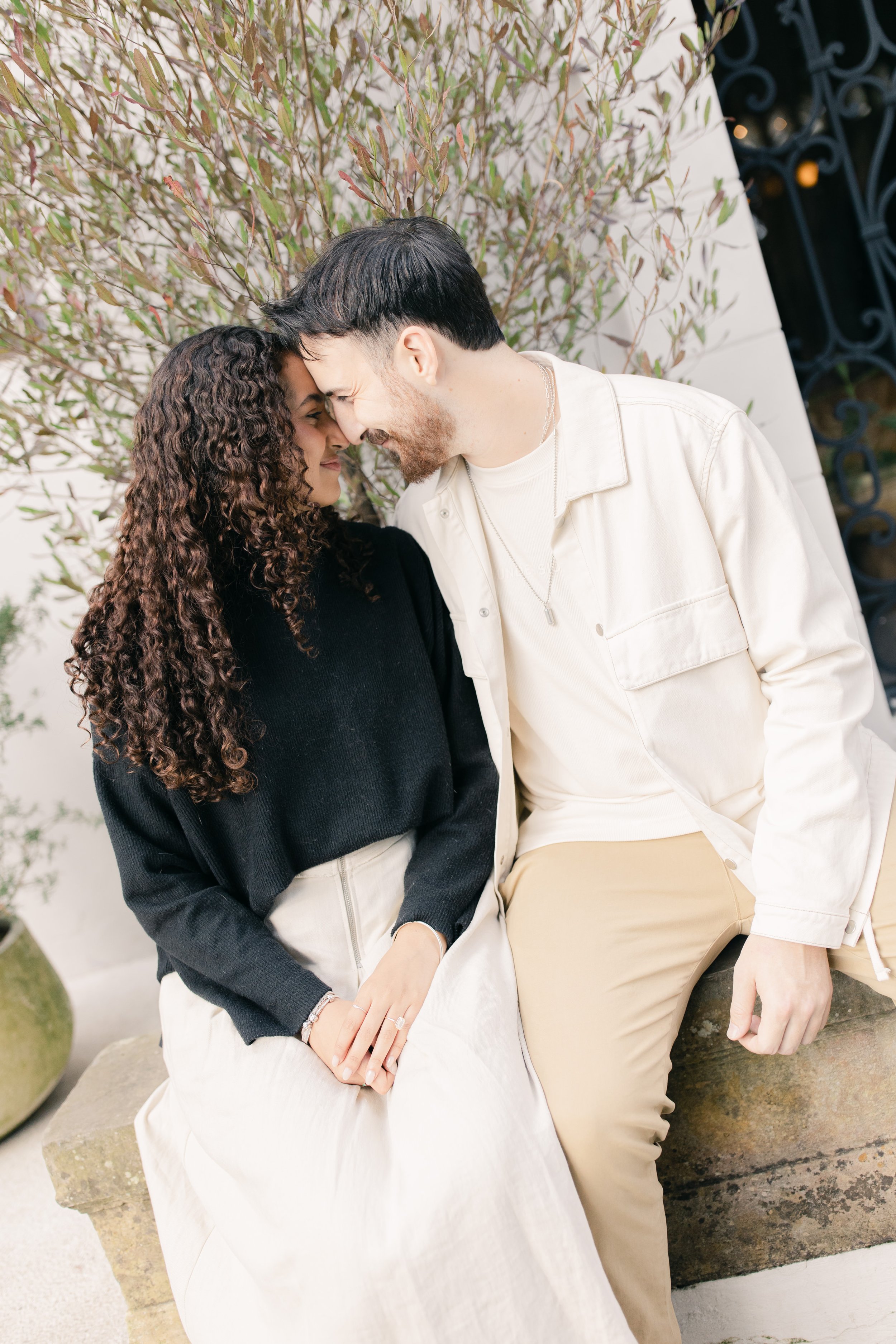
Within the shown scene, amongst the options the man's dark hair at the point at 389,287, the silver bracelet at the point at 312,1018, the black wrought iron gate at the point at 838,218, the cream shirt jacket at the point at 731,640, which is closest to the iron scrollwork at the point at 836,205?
the black wrought iron gate at the point at 838,218

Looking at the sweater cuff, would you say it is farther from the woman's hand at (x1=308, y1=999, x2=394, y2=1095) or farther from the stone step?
the stone step

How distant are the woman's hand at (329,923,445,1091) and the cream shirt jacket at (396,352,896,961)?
505 millimetres

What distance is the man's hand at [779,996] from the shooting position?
4.93ft

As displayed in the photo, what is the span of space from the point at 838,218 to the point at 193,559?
255 centimetres

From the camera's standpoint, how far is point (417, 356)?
66.1 inches

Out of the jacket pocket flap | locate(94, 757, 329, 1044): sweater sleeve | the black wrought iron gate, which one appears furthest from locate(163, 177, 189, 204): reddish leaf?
the black wrought iron gate

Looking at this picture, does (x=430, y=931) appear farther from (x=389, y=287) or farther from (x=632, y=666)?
(x=389, y=287)

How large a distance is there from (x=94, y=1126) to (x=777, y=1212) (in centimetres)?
133

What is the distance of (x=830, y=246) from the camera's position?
119 inches

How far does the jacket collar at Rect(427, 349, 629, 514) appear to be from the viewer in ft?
5.53

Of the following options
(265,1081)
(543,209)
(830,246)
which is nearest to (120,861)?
(265,1081)

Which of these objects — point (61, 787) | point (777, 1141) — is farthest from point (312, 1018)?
point (61, 787)

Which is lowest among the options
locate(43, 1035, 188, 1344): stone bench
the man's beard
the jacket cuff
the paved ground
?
the paved ground

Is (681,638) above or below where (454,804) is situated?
above
